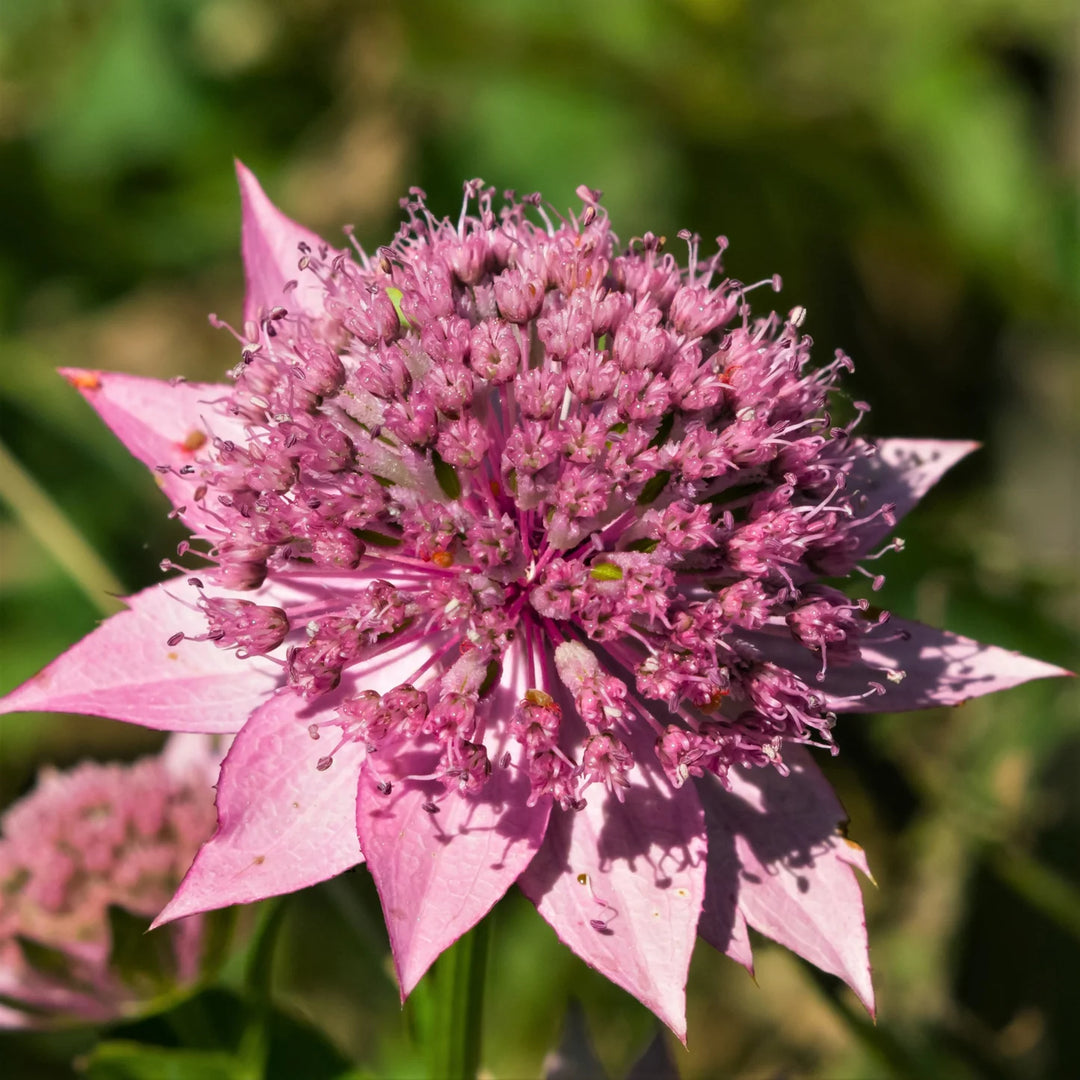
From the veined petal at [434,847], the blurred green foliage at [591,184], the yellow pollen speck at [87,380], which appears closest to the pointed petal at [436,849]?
the veined petal at [434,847]

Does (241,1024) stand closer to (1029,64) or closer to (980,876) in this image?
(980,876)

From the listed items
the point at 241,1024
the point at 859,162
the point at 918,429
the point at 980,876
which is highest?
the point at 859,162

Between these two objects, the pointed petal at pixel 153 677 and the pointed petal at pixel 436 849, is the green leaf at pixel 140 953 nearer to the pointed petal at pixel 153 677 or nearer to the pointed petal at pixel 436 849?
the pointed petal at pixel 153 677

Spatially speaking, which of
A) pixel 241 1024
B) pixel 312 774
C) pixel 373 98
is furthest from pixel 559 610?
pixel 373 98

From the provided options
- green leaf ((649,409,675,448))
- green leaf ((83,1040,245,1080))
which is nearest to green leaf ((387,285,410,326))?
green leaf ((649,409,675,448))

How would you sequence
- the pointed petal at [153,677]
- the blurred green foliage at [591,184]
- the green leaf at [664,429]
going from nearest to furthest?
Answer: the pointed petal at [153,677] → the green leaf at [664,429] → the blurred green foliage at [591,184]
